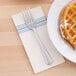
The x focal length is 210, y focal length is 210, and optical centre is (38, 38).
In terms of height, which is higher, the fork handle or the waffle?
the waffle

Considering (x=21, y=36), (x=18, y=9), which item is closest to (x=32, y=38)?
(x=21, y=36)

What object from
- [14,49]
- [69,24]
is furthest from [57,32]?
[14,49]

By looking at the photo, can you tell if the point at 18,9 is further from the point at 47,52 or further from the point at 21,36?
the point at 47,52

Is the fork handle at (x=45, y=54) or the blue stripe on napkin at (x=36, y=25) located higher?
the blue stripe on napkin at (x=36, y=25)

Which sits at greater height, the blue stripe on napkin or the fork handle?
the blue stripe on napkin
